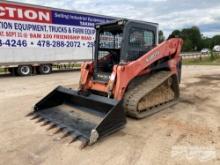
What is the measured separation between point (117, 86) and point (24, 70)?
11192 mm

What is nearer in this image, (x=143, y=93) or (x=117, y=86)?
(x=117, y=86)

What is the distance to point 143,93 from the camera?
6.23 m

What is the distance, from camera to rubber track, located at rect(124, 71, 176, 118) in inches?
238

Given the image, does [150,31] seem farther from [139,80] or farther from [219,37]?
[219,37]

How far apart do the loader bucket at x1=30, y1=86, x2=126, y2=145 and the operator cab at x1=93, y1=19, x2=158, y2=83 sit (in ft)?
2.73

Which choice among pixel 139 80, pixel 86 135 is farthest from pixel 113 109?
pixel 139 80

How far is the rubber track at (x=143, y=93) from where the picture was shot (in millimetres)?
6043

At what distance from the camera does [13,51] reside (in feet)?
49.3

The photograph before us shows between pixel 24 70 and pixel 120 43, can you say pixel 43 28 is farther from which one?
pixel 120 43

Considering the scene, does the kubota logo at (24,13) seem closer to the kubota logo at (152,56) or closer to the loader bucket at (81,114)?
the loader bucket at (81,114)

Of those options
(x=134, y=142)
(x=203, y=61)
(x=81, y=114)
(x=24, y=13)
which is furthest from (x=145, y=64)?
(x=203, y=61)

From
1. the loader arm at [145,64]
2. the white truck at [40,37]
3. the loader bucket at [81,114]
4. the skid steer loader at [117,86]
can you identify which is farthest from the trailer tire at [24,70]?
the loader arm at [145,64]

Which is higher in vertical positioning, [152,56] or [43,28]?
[43,28]

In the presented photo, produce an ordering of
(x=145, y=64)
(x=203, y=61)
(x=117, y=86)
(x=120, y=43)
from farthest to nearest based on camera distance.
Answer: (x=203, y=61) < (x=120, y=43) < (x=145, y=64) < (x=117, y=86)
